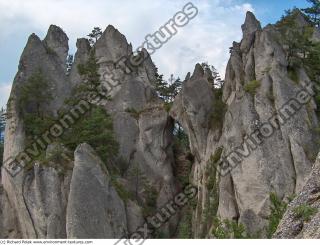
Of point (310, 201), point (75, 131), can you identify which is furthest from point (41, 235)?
point (310, 201)

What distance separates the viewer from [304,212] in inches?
470

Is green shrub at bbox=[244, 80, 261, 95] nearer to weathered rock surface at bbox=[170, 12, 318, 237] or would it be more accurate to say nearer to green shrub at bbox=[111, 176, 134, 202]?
weathered rock surface at bbox=[170, 12, 318, 237]

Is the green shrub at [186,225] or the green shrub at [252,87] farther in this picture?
the green shrub at [186,225]

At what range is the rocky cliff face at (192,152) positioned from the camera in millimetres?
32312

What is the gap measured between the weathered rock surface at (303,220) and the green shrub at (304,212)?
0.02 meters

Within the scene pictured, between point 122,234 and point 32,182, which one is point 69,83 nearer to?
point 32,182

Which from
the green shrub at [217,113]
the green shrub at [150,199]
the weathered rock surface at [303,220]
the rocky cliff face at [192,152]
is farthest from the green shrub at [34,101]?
the weathered rock surface at [303,220]

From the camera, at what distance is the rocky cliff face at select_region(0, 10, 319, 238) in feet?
106

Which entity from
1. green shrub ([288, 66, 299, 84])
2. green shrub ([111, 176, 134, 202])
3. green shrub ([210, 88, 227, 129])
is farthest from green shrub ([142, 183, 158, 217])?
green shrub ([288, 66, 299, 84])

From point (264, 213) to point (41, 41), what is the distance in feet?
84.0

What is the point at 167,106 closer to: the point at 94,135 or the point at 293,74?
the point at 94,135

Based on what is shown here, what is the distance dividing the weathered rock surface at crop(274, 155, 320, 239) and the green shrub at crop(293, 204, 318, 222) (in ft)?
0.07

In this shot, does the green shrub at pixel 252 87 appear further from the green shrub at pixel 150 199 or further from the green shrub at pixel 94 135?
the green shrub at pixel 150 199

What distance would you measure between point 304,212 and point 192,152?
29.5m
